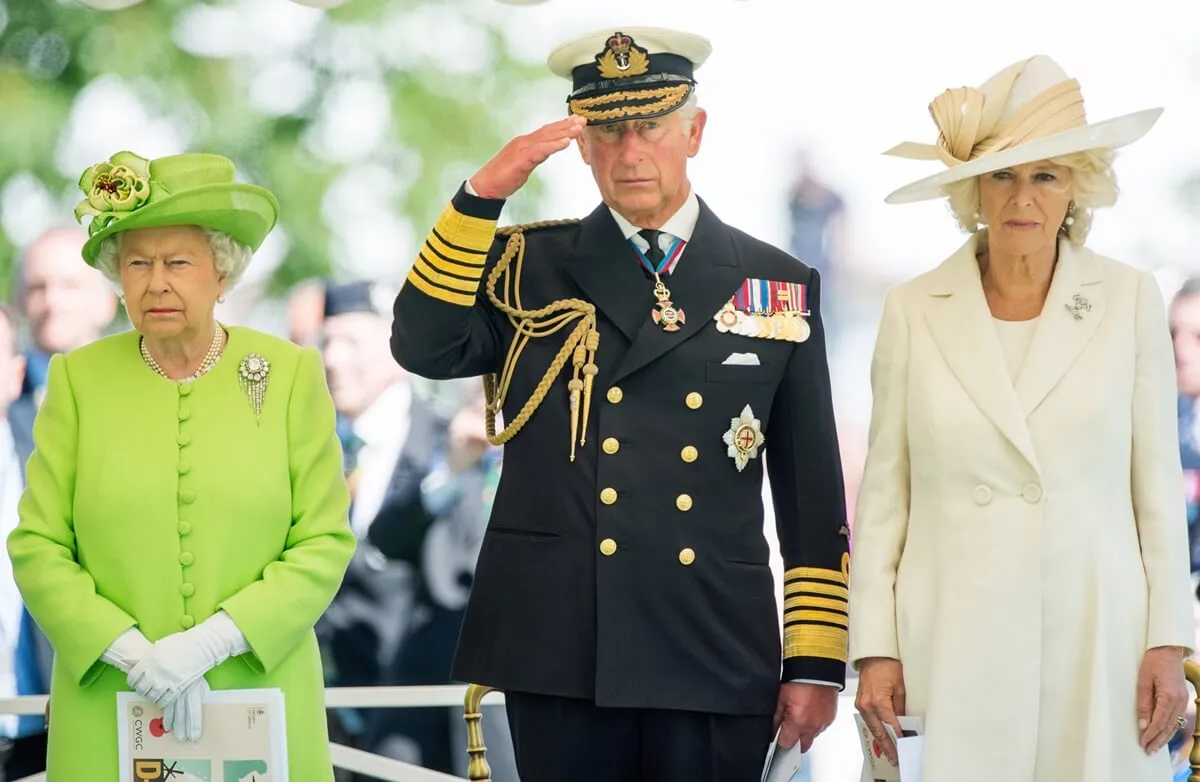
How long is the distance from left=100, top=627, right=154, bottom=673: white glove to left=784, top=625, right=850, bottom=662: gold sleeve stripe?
1.12m

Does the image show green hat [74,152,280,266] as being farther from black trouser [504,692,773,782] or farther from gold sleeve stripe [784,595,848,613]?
gold sleeve stripe [784,595,848,613]

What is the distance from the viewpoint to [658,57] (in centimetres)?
308

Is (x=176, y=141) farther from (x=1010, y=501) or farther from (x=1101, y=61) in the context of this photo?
(x=1010, y=501)

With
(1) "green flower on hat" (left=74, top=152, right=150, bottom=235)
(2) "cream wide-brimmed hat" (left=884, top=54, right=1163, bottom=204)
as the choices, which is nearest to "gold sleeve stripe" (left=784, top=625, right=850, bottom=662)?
(2) "cream wide-brimmed hat" (left=884, top=54, right=1163, bottom=204)

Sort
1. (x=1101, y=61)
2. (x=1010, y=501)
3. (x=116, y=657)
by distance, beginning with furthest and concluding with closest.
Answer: (x=1101, y=61) → (x=116, y=657) → (x=1010, y=501)

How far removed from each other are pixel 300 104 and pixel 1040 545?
9.62ft

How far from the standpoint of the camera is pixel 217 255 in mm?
3182

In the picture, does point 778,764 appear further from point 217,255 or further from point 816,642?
point 217,255

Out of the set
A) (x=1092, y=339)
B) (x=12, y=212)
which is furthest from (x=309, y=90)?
(x=1092, y=339)

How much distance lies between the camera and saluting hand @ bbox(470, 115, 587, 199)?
116 inches

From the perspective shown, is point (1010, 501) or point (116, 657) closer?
point (1010, 501)

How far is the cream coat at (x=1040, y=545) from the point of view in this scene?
9.04ft

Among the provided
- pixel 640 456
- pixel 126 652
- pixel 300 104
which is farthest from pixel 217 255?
pixel 300 104

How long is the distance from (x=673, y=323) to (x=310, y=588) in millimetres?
809
